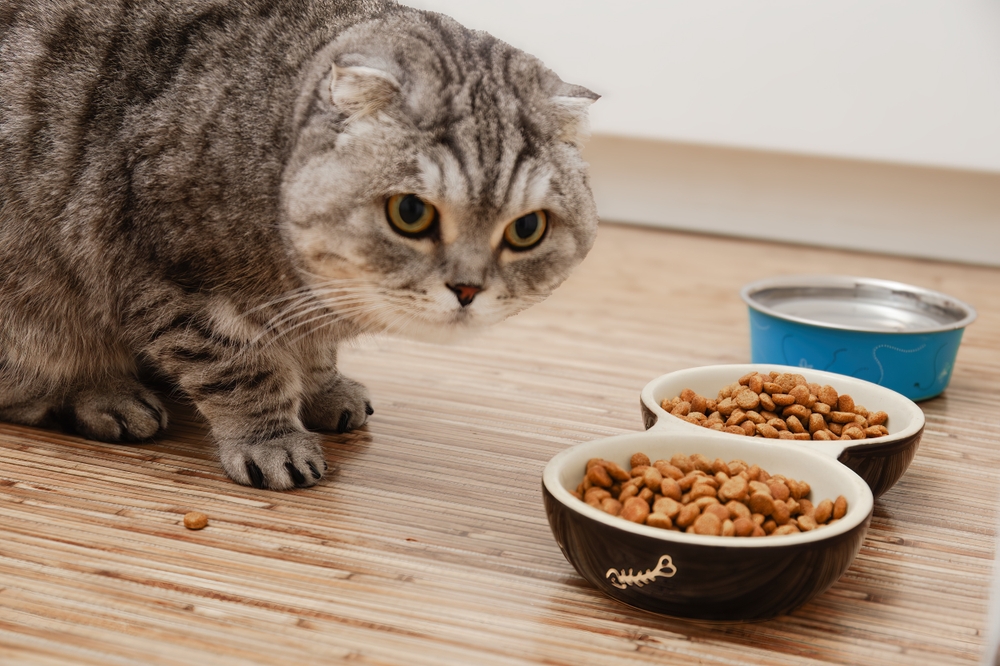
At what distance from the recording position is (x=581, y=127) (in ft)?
4.07

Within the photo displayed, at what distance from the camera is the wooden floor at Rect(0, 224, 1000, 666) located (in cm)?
93

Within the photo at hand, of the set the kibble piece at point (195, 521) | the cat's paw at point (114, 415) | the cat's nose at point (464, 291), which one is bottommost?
the cat's paw at point (114, 415)

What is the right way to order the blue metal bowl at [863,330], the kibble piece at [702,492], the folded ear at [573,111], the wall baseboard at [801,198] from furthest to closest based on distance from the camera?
the wall baseboard at [801,198], the blue metal bowl at [863,330], the folded ear at [573,111], the kibble piece at [702,492]

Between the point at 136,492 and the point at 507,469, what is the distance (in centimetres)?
49

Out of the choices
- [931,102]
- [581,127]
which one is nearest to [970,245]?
[931,102]

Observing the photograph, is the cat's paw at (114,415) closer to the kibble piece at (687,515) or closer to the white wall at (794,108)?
the kibble piece at (687,515)

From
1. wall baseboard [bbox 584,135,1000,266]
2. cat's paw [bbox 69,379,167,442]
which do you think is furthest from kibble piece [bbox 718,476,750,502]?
wall baseboard [bbox 584,135,1000,266]

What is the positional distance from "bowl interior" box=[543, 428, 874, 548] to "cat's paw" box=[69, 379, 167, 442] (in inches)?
26.2

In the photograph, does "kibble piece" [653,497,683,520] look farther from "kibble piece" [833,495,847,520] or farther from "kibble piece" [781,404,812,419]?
"kibble piece" [781,404,812,419]

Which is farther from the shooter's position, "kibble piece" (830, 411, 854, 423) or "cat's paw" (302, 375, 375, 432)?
"cat's paw" (302, 375, 375, 432)

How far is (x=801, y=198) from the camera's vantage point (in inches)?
114

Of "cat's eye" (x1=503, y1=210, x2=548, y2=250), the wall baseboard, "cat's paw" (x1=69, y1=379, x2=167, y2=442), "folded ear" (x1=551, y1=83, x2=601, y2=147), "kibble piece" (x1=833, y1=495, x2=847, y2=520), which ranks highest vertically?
"folded ear" (x1=551, y1=83, x2=601, y2=147)

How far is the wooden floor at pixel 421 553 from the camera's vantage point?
0.93 m

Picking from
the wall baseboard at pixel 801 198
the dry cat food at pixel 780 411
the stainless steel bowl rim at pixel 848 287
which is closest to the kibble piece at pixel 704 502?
the dry cat food at pixel 780 411
